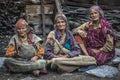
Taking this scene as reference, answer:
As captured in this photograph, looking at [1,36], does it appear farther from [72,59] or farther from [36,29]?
[72,59]

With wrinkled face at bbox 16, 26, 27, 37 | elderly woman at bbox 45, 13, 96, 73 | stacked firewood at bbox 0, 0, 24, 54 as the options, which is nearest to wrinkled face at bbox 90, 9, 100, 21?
elderly woman at bbox 45, 13, 96, 73

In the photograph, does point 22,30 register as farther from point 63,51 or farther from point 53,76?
point 53,76

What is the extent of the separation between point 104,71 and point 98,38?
683 mm

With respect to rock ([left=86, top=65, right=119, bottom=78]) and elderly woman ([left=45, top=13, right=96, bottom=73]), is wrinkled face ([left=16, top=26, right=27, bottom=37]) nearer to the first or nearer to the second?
elderly woman ([left=45, top=13, right=96, bottom=73])

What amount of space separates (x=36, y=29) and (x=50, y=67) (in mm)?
3557

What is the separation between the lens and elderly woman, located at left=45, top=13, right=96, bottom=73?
6.29 meters

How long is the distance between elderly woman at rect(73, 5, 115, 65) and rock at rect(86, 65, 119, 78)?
169 millimetres

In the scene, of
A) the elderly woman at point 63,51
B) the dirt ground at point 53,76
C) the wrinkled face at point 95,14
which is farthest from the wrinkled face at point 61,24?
the dirt ground at point 53,76

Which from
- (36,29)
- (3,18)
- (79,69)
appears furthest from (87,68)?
(3,18)

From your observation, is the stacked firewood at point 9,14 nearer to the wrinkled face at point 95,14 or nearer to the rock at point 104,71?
the wrinkled face at point 95,14

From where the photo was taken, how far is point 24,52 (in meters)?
6.31

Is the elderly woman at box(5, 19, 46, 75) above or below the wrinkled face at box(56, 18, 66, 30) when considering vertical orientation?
below

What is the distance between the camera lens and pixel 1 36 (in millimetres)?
9922

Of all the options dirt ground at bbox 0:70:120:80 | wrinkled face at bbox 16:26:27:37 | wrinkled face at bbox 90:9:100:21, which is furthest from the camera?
wrinkled face at bbox 90:9:100:21
